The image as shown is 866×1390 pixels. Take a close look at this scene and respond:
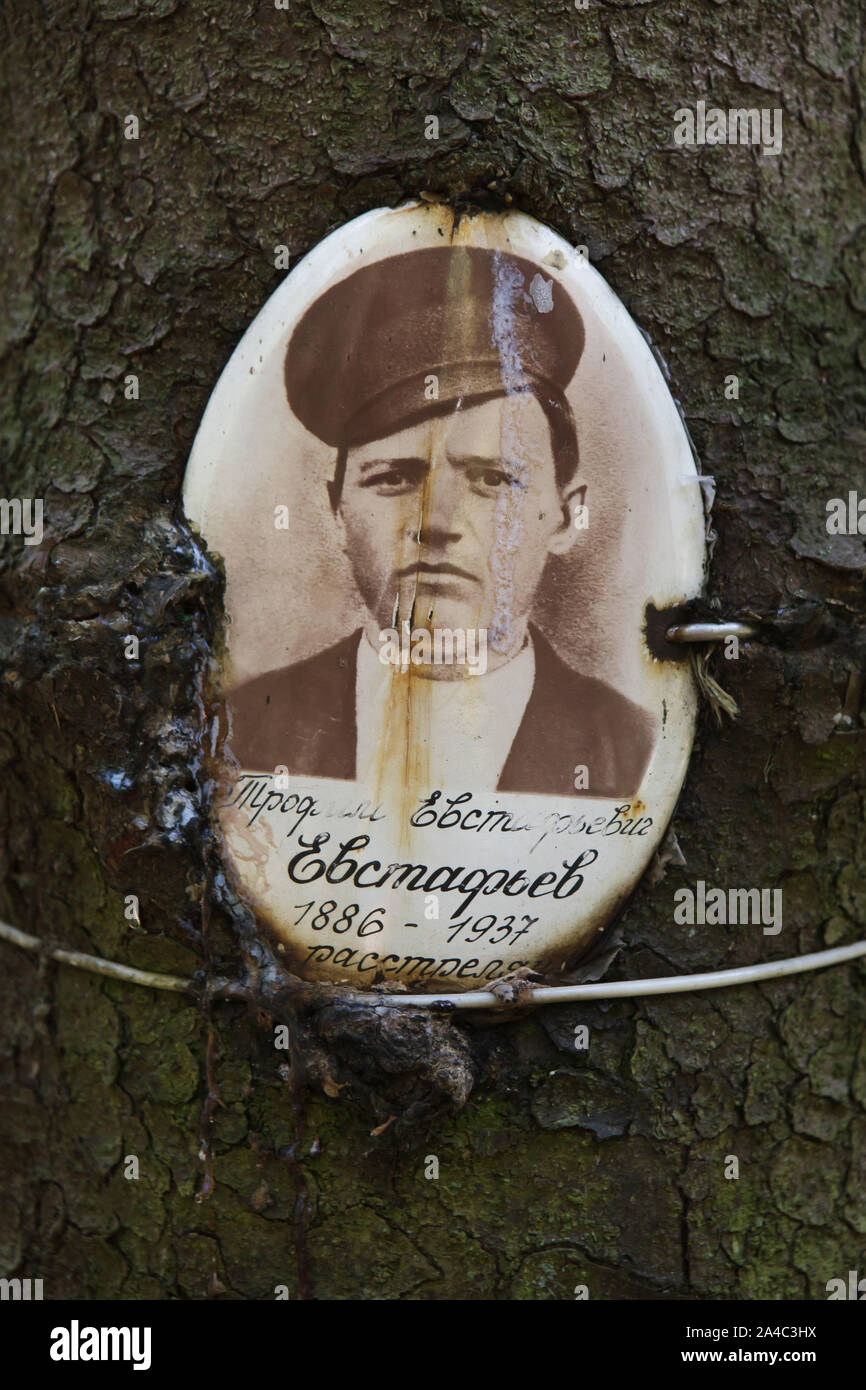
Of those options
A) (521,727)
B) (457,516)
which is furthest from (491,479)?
(521,727)

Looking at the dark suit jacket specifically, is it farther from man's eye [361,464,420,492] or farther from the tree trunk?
man's eye [361,464,420,492]

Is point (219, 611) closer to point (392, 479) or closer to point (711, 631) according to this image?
point (392, 479)

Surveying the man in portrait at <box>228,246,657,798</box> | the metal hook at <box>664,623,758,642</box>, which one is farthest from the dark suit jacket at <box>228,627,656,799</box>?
the metal hook at <box>664,623,758,642</box>

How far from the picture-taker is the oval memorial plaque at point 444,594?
1.37 m

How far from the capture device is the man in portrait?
4.47ft

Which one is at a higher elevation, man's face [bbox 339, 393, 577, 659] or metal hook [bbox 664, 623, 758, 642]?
man's face [bbox 339, 393, 577, 659]

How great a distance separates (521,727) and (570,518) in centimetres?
28

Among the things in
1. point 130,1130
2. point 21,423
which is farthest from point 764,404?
point 130,1130

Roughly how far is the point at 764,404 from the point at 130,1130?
1.28 metres

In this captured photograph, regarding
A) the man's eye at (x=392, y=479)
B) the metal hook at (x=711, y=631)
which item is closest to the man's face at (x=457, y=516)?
the man's eye at (x=392, y=479)

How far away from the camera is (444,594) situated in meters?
1.39

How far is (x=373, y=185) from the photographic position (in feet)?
4.48

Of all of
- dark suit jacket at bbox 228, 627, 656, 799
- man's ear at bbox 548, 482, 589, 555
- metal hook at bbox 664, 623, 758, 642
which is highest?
man's ear at bbox 548, 482, 589, 555

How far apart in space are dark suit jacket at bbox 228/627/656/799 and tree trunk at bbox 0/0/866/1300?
82mm
